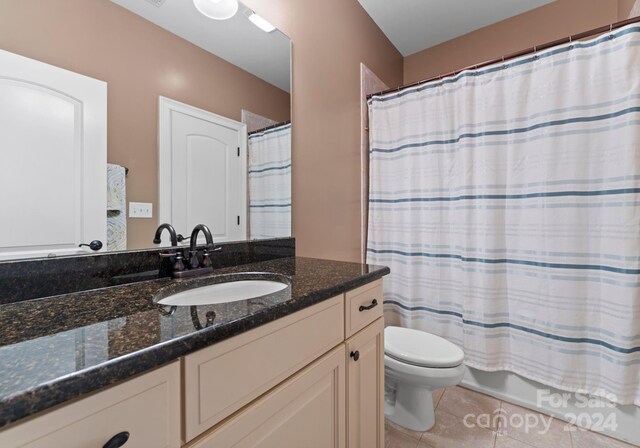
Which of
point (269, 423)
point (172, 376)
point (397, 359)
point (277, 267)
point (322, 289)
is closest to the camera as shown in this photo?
point (172, 376)

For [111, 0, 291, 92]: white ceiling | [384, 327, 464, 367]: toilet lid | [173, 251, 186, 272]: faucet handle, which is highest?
[111, 0, 291, 92]: white ceiling

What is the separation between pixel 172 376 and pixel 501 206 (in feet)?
5.90

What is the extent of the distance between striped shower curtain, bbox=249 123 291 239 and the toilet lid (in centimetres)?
81

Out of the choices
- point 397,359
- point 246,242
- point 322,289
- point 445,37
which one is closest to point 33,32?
point 246,242

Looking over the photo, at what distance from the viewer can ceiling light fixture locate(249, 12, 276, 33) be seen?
4.55ft

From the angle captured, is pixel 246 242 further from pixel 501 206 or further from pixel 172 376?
pixel 501 206

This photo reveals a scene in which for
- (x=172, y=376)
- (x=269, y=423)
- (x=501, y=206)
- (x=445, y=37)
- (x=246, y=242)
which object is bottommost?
(x=269, y=423)

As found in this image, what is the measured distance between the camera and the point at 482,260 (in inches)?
67.7

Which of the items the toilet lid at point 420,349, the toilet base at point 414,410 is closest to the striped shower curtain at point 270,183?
the toilet lid at point 420,349

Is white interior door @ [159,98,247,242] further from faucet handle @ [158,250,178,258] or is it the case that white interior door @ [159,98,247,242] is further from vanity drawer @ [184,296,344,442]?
vanity drawer @ [184,296,344,442]

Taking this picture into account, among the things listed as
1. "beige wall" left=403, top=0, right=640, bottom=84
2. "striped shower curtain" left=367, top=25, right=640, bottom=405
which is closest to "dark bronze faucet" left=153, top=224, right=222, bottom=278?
"striped shower curtain" left=367, top=25, right=640, bottom=405

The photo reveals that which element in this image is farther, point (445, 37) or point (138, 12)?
point (445, 37)

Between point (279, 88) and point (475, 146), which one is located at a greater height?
point (279, 88)

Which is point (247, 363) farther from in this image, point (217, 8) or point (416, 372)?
point (217, 8)
